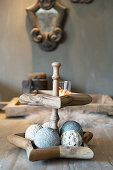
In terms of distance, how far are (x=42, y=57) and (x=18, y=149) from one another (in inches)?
50.8

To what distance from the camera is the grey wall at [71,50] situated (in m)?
1.83

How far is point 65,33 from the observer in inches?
72.1

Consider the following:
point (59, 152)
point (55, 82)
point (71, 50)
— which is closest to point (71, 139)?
point (59, 152)

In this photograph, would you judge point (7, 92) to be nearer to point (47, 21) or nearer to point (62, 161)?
point (47, 21)

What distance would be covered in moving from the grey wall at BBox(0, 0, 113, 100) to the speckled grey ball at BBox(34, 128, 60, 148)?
4.27 feet

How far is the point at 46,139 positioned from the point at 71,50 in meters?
1.38

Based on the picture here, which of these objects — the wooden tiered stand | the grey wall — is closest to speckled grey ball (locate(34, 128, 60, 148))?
the wooden tiered stand

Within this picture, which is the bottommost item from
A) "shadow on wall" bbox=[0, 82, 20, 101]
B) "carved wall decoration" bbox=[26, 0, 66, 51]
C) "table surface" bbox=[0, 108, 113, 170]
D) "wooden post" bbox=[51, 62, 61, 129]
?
"shadow on wall" bbox=[0, 82, 20, 101]

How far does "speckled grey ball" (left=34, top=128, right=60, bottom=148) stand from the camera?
584mm

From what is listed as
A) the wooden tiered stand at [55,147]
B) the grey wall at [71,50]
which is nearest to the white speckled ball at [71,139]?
the wooden tiered stand at [55,147]

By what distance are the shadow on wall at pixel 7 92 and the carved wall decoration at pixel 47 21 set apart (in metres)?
0.55

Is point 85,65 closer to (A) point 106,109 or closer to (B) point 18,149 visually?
(A) point 106,109

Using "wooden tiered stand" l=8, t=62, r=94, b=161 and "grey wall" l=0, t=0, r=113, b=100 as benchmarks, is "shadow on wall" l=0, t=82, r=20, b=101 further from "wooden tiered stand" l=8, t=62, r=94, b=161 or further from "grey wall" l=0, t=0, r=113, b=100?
"wooden tiered stand" l=8, t=62, r=94, b=161

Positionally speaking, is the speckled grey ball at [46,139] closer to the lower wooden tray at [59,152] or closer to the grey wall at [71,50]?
the lower wooden tray at [59,152]
